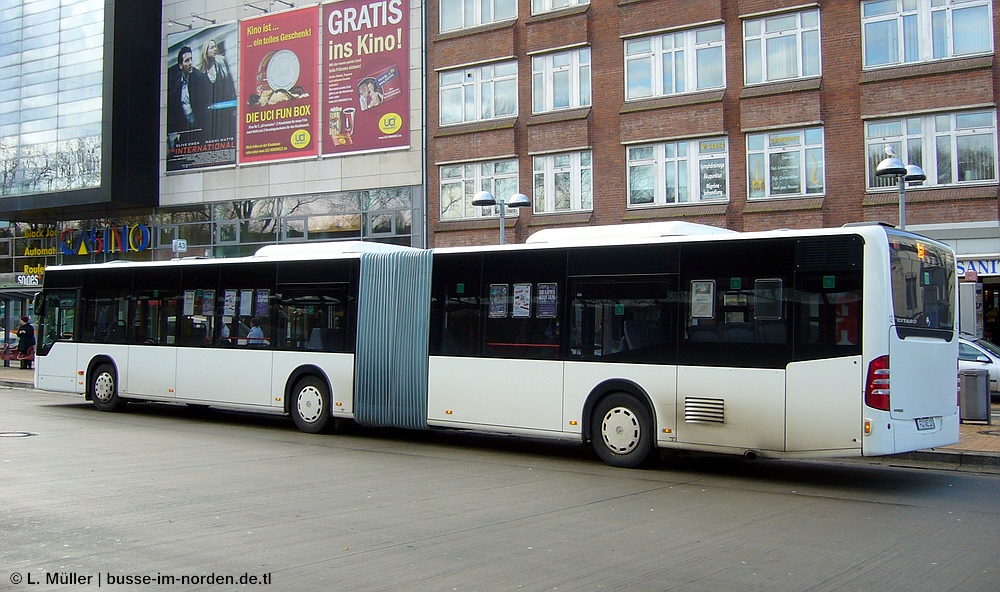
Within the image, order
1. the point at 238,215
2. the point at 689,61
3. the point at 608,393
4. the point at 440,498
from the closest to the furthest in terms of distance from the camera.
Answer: the point at 440,498 < the point at 608,393 < the point at 689,61 < the point at 238,215

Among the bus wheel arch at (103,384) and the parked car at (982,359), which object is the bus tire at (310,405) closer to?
the bus wheel arch at (103,384)

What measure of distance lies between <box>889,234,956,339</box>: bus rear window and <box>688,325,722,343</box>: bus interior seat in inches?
80.8

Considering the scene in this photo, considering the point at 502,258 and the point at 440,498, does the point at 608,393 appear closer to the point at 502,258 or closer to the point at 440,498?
the point at 502,258

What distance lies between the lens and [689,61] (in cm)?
2680

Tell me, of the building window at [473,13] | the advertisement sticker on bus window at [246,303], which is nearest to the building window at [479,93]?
the building window at [473,13]

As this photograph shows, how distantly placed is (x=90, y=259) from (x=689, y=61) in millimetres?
26489

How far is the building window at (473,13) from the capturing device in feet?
99.0

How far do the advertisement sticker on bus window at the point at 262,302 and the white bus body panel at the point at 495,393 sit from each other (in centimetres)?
397

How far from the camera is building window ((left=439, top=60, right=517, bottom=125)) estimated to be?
30.0m

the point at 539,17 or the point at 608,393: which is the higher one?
the point at 539,17

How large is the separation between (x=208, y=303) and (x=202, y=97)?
2107 cm

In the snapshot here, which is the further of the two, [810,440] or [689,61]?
[689,61]

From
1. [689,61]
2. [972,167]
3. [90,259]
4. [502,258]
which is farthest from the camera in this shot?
[90,259]

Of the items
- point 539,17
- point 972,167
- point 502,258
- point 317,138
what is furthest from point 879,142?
point 317,138
